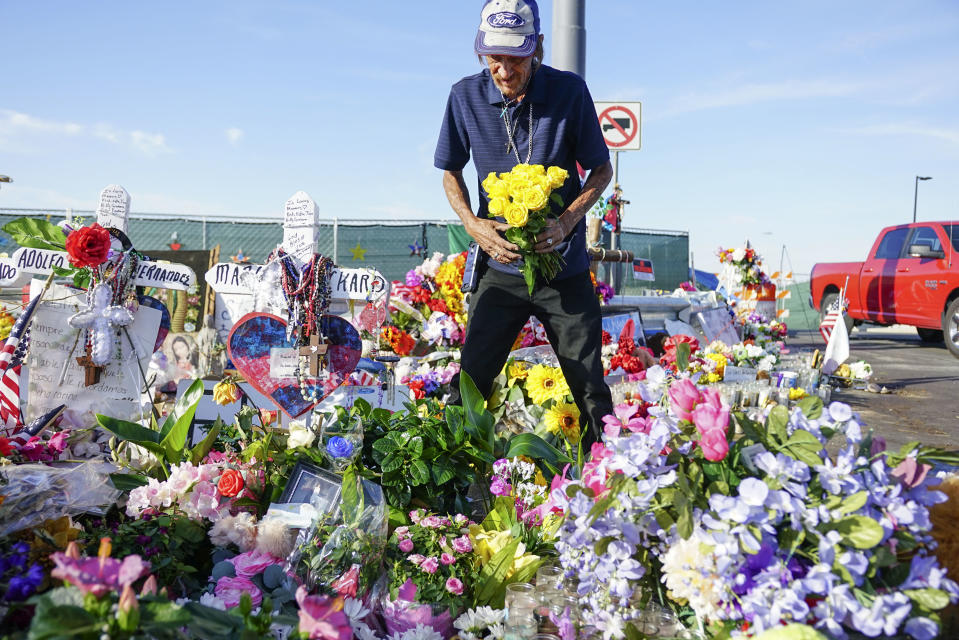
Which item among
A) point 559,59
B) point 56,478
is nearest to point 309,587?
point 56,478

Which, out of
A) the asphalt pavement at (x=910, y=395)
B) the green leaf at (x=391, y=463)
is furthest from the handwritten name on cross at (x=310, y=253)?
the asphalt pavement at (x=910, y=395)

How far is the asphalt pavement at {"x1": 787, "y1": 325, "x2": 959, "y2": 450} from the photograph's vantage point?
6289mm

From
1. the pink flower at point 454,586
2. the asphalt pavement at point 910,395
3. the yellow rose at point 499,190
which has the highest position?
the yellow rose at point 499,190

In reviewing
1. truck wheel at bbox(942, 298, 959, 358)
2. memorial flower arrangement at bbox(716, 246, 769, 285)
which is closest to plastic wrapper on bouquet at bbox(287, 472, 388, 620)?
memorial flower arrangement at bbox(716, 246, 769, 285)

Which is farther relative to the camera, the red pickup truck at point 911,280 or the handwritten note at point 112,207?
the red pickup truck at point 911,280

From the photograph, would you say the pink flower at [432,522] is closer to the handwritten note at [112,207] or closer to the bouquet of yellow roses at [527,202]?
the bouquet of yellow roses at [527,202]

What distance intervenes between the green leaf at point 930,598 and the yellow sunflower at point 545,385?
2678 mm

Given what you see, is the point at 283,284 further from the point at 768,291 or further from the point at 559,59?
the point at 768,291

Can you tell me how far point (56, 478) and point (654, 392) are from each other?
181 cm

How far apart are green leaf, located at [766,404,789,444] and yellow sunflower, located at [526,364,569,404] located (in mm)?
2439

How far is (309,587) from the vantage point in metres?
2.04

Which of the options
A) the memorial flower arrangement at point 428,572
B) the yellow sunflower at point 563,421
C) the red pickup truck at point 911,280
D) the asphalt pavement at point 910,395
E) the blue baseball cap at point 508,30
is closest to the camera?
the memorial flower arrangement at point 428,572

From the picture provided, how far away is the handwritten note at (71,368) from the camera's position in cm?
355

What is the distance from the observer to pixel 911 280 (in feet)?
40.0
